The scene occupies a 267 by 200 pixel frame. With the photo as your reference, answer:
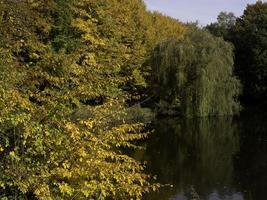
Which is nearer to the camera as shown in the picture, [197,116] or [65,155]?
[65,155]

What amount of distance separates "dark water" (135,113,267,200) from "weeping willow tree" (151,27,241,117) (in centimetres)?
307

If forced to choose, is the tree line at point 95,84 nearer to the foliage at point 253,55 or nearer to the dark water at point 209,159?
the foliage at point 253,55

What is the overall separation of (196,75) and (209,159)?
17.5 m

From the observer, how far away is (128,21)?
137ft

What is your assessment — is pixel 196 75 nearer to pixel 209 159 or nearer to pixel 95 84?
pixel 209 159

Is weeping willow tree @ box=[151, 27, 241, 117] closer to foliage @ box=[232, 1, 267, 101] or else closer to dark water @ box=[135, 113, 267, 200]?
dark water @ box=[135, 113, 267, 200]

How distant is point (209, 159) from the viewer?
78.6 feet

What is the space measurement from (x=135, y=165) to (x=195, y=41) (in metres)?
33.8

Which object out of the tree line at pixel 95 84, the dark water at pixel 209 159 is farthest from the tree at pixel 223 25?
the dark water at pixel 209 159

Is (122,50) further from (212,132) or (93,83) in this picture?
(93,83)

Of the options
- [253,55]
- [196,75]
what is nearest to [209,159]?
[196,75]

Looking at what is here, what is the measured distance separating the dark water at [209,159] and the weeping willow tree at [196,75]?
10.1 ft

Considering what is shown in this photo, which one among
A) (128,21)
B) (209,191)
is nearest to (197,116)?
(128,21)

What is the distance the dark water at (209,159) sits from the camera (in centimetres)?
1820
